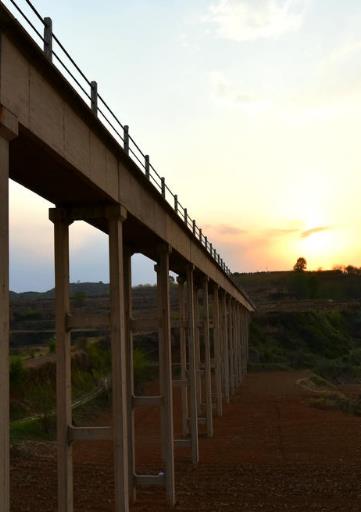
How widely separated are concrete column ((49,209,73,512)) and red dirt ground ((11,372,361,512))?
377 cm

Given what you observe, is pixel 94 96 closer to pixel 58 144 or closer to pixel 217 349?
pixel 58 144

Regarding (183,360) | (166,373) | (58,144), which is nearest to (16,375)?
(183,360)

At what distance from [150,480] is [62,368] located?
20.0 ft

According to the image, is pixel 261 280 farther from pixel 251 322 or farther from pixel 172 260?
pixel 172 260

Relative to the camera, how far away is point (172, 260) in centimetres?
2309

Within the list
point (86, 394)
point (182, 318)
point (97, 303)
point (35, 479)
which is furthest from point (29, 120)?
point (97, 303)

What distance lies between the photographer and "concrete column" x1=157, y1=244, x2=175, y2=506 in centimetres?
1715

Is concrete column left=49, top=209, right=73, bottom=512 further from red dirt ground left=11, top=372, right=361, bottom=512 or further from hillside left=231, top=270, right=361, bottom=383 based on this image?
hillside left=231, top=270, right=361, bottom=383

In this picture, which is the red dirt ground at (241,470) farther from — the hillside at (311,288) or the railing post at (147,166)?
the hillside at (311,288)

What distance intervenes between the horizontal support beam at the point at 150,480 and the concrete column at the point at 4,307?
1066 cm

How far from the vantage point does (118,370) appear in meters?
12.9

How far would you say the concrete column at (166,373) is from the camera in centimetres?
1715

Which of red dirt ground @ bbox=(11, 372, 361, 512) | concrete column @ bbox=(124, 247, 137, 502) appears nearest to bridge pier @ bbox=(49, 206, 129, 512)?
red dirt ground @ bbox=(11, 372, 361, 512)

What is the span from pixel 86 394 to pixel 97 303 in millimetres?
64847
